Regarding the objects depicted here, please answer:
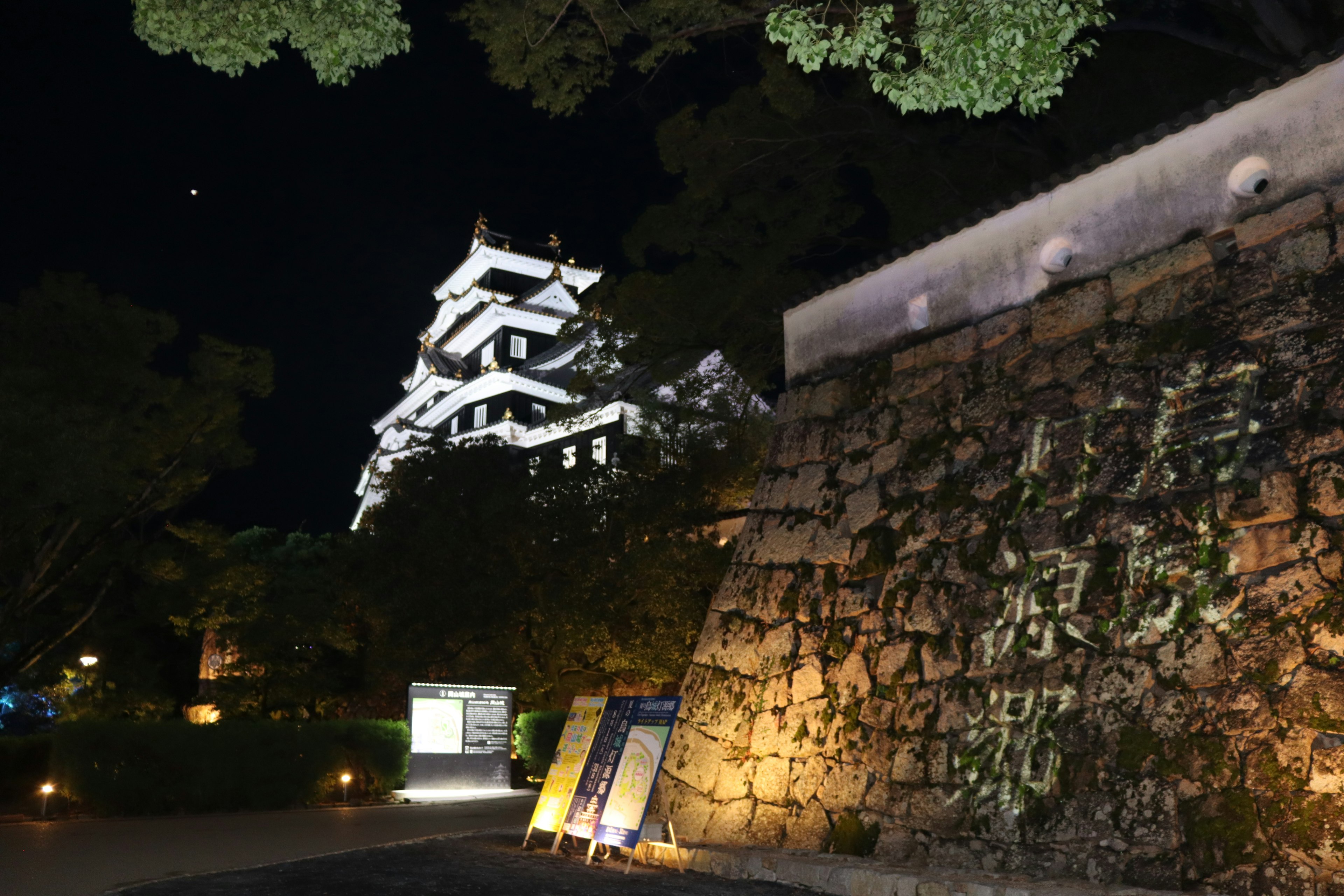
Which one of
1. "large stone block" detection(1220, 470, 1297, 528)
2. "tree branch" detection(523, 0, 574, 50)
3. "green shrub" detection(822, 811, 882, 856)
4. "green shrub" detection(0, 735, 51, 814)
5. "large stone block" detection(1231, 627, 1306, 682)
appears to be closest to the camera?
"large stone block" detection(1231, 627, 1306, 682)

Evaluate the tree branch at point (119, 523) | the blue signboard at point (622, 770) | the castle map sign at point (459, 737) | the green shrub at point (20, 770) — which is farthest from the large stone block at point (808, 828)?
the tree branch at point (119, 523)

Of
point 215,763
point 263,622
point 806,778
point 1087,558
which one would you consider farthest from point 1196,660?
point 263,622

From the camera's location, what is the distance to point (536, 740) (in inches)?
807

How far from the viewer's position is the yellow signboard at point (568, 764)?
9.14 m

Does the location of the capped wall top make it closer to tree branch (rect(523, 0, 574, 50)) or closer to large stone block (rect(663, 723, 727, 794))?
tree branch (rect(523, 0, 574, 50))

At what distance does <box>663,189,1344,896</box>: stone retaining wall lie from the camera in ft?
19.3

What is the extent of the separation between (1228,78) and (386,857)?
45.4 feet

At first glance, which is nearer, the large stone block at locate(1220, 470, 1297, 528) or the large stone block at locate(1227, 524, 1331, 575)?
the large stone block at locate(1227, 524, 1331, 575)

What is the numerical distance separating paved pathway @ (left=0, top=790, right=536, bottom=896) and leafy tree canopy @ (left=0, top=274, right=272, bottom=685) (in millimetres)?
4883

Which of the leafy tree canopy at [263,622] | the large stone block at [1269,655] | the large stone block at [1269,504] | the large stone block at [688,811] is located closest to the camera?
the large stone block at [1269,655]

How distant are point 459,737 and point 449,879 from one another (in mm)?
9631

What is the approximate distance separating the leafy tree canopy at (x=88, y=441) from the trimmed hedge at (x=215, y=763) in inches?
140

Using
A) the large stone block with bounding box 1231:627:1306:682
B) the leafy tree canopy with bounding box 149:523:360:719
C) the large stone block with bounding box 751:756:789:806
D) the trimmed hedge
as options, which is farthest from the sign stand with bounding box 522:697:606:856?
the leafy tree canopy with bounding box 149:523:360:719

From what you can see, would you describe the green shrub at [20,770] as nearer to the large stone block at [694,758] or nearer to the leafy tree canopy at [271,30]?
the large stone block at [694,758]
